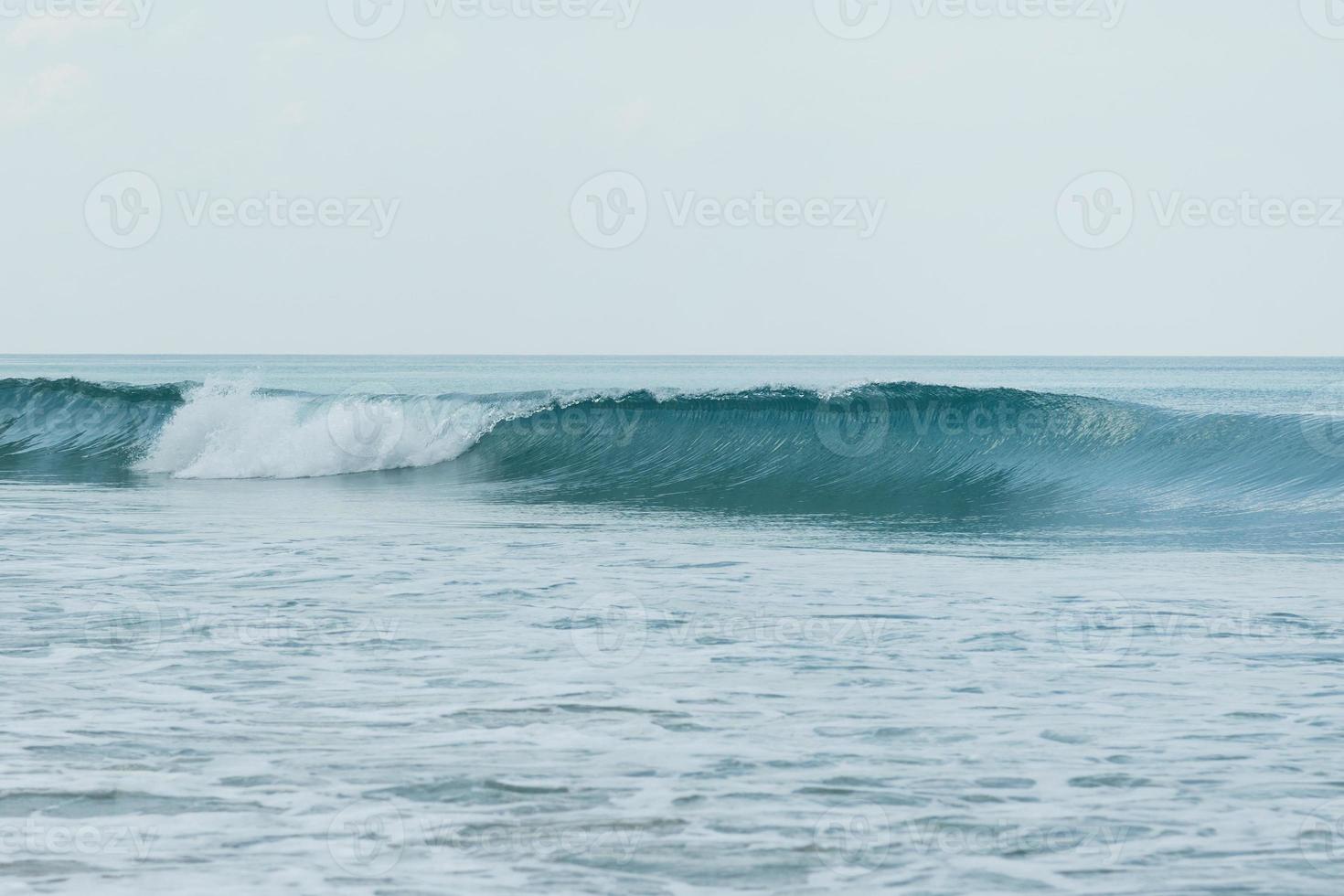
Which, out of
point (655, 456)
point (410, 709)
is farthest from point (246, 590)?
point (655, 456)

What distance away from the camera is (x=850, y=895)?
3.20 metres

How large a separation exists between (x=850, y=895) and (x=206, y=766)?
2.09 metres

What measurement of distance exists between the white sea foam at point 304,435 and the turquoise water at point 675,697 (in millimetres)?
4817

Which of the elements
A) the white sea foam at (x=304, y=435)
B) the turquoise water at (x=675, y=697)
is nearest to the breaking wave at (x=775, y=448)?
the white sea foam at (x=304, y=435)

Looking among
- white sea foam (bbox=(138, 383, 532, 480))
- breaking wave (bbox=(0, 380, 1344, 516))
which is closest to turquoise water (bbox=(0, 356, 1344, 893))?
breaking wave (bbox=(0, 380, 1344, 516))

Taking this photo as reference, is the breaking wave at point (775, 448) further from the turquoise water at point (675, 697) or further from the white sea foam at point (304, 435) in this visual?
the turquoise water at point (675, 697)

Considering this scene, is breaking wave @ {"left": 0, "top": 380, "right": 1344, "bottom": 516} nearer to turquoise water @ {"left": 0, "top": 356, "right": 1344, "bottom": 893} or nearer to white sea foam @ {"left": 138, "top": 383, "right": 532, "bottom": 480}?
white sea foam @ {"left": 138, "top": 383, "right": 532, "bottom": 480}

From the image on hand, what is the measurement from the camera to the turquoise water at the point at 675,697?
3.44 meters

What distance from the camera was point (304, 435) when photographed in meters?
18.0

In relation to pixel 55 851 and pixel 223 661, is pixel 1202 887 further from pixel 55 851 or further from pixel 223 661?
pixel 223 661

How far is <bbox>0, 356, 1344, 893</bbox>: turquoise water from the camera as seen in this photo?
3441mm

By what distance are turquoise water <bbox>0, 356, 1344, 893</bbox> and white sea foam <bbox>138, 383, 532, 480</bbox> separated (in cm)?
482

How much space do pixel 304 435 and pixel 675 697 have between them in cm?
1390

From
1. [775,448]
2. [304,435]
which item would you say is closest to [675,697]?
[775,448]
